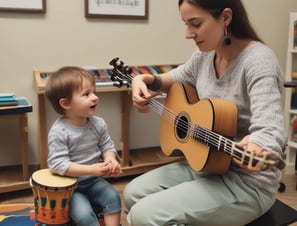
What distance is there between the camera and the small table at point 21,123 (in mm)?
2078

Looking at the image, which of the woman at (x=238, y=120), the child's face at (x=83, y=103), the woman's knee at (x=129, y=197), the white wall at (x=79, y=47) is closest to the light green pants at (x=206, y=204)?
the woman at (x=238, y=120)

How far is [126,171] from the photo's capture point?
8.26 ft

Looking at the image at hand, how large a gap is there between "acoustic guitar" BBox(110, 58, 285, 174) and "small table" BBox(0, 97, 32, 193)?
0.90m

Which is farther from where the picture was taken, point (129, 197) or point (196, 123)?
point (129, 197)

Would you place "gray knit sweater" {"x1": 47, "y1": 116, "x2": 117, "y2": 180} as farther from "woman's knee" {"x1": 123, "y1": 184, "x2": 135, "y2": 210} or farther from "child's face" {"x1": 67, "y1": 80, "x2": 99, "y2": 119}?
"woman's knee" {"x1": 123, "y1": 184, "x2": 135, "y2": 210}

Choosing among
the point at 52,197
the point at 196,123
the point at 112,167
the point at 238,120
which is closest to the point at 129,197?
the point at 112,167

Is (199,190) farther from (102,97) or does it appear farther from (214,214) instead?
(102,97)

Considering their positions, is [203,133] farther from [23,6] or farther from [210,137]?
[23,6]

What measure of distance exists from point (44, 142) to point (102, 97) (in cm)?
55

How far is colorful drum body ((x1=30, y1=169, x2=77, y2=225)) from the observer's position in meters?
1.33

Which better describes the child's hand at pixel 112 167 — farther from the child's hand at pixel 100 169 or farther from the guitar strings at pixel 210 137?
the guitar strings at pixel 210 137

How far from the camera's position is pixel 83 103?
1477mm

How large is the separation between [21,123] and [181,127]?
1155mm

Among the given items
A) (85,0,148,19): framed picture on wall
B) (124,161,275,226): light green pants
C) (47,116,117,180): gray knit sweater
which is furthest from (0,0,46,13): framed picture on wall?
(124,161,275,226): light green pants
